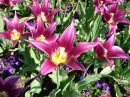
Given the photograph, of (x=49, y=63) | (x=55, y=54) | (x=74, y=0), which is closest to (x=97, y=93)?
(x=55, y=54)

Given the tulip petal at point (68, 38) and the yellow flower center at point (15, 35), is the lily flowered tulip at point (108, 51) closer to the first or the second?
the tulip petal at point (68, 38)

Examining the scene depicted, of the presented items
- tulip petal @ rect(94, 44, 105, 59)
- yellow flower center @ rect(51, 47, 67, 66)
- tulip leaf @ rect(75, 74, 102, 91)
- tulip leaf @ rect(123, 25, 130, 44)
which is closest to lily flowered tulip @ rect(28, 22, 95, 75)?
yellow flower center @ rect(51, 47, 67, 66)

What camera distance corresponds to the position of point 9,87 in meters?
2.17

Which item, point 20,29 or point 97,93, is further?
point 97,93

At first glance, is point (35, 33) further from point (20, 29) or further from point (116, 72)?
point (116, 72)

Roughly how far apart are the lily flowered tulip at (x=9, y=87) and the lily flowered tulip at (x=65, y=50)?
40 cm

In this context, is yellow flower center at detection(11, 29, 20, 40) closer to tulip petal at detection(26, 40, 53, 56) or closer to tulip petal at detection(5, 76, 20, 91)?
tulip petal at detection(5, 76, 20, 91)

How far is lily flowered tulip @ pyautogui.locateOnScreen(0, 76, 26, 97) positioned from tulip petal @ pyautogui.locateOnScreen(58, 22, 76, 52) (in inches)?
19.3

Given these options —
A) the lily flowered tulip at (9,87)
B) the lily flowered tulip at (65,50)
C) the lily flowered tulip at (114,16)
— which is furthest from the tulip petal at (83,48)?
the lily flowered tulip at (114,16)

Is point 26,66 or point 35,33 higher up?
point 35,33

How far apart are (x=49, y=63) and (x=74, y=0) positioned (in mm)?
2558

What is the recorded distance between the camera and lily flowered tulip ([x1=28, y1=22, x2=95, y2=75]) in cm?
187

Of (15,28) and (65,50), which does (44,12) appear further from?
(65,50)

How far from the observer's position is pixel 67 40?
6.77 feet
